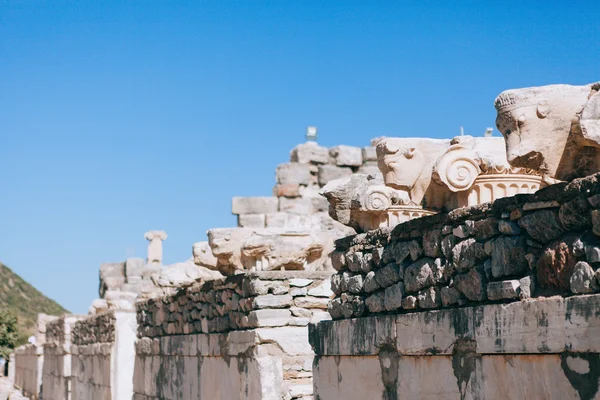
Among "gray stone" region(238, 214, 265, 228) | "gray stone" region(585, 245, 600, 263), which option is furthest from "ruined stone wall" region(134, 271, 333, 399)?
"gray stone" region(238, 214, 265, 228)

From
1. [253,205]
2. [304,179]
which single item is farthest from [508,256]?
[304,179]

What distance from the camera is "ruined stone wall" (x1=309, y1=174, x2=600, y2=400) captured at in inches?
143

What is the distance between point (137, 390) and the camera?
12.2 metres

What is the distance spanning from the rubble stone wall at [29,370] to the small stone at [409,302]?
1946 centimetres

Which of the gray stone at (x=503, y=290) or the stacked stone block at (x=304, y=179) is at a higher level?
the stacked stone block at (x=304, y=179)

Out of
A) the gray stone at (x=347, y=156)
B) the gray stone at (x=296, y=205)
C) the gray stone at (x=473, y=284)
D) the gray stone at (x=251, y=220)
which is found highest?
the gray stone at (x=347, y=156)

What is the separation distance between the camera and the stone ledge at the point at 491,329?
141 inches

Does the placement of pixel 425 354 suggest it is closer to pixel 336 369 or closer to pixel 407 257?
pixel 407 257

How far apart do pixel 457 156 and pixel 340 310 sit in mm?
1496

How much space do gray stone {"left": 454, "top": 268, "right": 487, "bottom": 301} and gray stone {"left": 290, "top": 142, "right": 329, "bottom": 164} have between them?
1168 cm

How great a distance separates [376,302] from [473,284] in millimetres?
1160

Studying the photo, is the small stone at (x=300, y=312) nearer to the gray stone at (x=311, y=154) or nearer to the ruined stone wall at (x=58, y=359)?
the gray stone at (x=311, y=154)

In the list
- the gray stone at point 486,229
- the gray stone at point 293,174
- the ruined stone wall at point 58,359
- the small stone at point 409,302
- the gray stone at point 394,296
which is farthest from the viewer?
the ruined stone wall at point 58,359

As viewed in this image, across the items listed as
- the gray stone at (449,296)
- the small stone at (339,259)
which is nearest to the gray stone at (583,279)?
the gray stone at (449,296)
